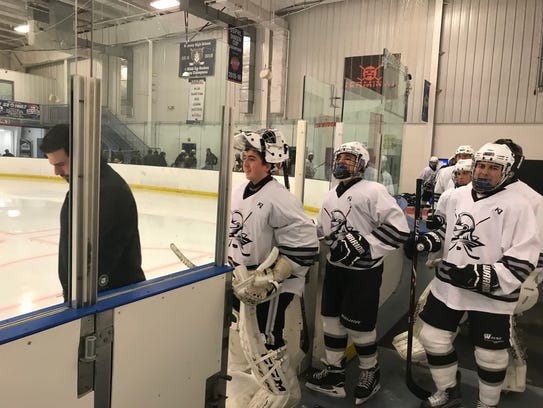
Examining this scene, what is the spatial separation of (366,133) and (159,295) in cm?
313

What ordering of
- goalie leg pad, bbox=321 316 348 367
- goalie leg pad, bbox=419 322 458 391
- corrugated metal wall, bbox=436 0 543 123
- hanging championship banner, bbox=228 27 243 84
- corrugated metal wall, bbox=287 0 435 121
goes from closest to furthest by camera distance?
goalie leg pad, bbox=419 322 458 391 → goalie leg pad, bbox=321 316 348 367 → hanging championship banner, bbox=228 27 243 84 → corrugated metal wall, bbox=436 0 543 123 → corrugated metal wall, bbox=287 0 435 121

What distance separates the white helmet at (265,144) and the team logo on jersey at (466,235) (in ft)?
2.51

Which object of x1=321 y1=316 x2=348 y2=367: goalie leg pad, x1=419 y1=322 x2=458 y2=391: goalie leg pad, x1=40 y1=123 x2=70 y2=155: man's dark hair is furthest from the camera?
x1=321 y1=316 x2=348 y2=367: goalie leg pad

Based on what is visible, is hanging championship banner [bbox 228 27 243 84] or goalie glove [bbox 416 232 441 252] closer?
goalie glove [bbox 416 232 441 252]

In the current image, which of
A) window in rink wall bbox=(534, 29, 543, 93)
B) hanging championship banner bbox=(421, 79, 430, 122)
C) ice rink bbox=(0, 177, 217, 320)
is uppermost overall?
window in rink wall bbox=(534, 29, 543, 93)

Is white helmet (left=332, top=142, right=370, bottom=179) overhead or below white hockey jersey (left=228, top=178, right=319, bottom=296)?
overhead

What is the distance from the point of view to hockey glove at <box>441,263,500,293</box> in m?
1.68

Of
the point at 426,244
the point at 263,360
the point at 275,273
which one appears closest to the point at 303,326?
the point at 263,360

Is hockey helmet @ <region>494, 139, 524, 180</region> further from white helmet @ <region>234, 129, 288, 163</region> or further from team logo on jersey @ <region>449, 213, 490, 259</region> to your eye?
white helmet @ <region>234, 129, 288, 163</region>

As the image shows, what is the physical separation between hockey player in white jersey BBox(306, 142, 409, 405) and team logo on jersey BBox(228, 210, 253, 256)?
0.41 metres

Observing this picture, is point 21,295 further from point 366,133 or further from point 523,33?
point 523,33

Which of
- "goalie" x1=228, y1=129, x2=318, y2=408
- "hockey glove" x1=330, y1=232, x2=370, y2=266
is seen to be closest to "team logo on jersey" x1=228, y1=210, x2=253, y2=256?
"goalie" x1=228, y1=129, x2=318, y2=408

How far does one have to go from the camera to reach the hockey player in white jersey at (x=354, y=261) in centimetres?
197

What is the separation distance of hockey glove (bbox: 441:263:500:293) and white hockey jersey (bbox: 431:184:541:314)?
26 millimetres
